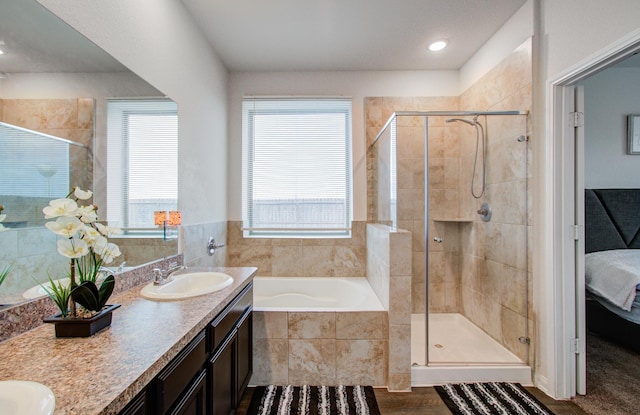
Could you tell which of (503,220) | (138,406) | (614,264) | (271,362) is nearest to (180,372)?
(138,406)

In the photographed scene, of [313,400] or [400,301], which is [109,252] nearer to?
[313,400]

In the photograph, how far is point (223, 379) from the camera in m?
1.40

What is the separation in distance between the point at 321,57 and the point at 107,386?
9.46 ft

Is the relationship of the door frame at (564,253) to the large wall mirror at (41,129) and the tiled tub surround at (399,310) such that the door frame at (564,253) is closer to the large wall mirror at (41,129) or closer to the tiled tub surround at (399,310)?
the tiled tub surround at (399,310)

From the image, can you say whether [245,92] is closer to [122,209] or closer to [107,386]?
[122,209]

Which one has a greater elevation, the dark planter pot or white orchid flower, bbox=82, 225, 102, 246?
white orchid flower, bbox=82, 225, 102, 246

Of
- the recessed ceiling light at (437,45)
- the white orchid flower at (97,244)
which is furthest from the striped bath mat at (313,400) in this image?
the recessed ceiling light at (437,45)

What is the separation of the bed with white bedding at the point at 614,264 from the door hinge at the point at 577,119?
142cm

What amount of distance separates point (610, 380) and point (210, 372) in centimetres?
270

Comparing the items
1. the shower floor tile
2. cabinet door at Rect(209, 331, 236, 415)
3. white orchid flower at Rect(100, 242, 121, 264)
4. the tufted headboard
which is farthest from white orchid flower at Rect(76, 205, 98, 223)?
the tufted headboard

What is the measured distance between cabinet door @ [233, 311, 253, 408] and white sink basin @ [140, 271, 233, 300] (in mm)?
299

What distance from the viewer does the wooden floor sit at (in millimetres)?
1790

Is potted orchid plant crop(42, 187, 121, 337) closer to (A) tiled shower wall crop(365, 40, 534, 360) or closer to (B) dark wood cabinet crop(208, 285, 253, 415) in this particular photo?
(B) dark wood cabinet crop(208, 285, 253, 415)

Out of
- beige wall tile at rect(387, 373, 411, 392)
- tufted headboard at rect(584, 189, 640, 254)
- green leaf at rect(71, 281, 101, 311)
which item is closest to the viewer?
green leaf at rect(71, 281, 101, 311)
